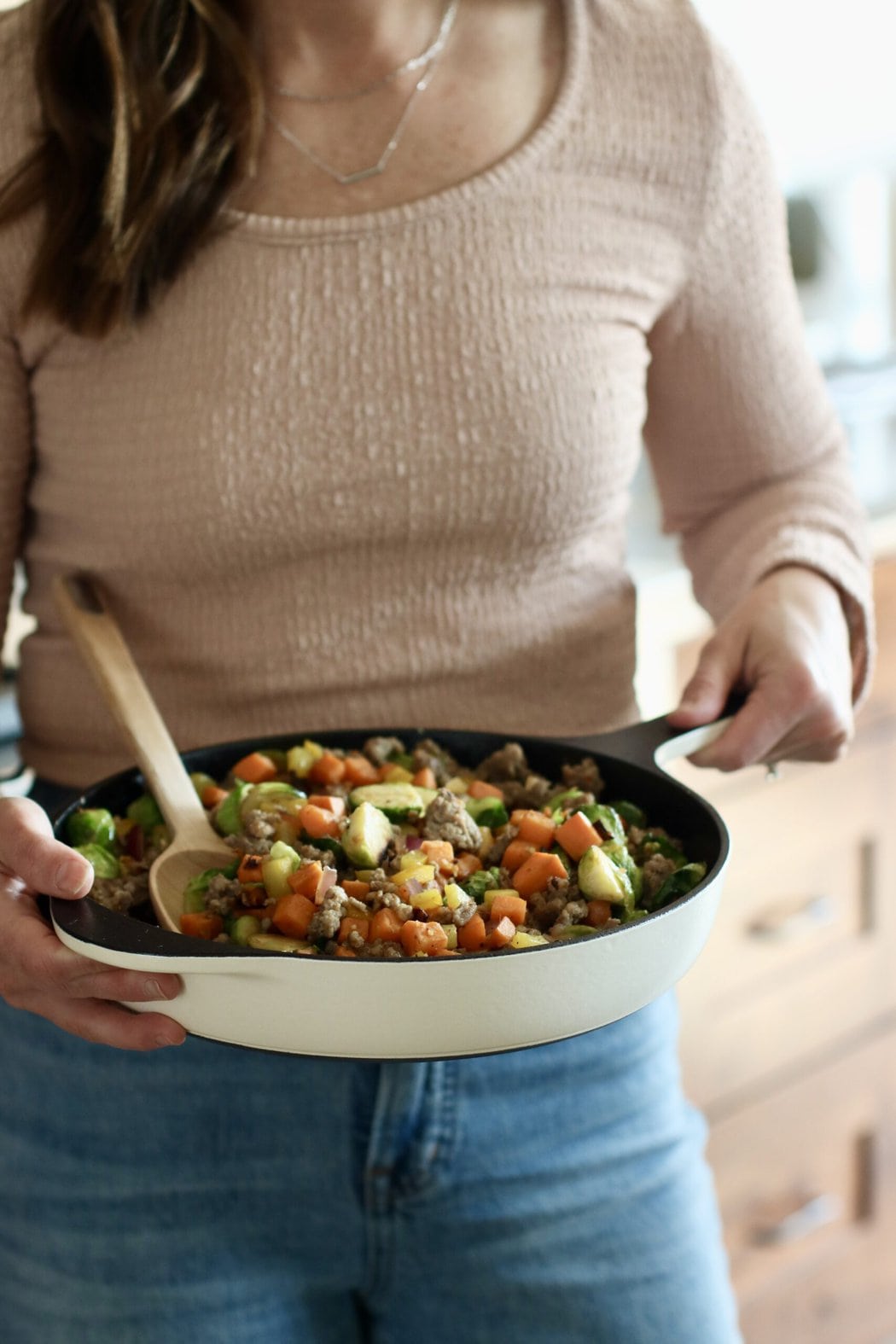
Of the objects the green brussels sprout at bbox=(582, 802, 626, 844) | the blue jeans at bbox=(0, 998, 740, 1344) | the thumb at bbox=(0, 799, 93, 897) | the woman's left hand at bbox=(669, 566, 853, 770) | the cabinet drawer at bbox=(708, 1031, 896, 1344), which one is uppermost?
the thumb at bbox=(0, 799, 93, 897)

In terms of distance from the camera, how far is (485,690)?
37.3 inches

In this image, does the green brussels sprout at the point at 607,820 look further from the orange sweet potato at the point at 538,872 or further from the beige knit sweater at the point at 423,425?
the beige knit sweater at the point at 423,425

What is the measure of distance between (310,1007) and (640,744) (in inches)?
11.3

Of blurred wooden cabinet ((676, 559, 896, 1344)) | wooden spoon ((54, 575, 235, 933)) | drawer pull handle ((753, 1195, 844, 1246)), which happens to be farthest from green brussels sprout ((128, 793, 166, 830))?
drawer pull handle ((753, 1195, 844, 1246))

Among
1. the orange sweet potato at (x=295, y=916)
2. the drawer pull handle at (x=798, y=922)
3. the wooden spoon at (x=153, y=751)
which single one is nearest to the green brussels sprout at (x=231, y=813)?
the wooden spoon at (x=153, y=751)

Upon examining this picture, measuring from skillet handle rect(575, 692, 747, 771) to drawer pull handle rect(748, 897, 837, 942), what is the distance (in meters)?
0.88

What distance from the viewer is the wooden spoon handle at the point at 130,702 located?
2.49 ft

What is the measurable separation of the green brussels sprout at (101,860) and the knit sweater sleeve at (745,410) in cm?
47

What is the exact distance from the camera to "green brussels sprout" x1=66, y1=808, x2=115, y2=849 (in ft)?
2.41

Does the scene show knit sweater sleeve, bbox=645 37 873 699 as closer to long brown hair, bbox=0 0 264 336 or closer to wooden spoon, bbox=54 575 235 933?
long brown hair, bbox=0 0 264 336

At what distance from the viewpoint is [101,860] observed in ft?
2.38

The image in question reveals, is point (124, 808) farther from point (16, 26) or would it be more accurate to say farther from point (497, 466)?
point (16, 26)

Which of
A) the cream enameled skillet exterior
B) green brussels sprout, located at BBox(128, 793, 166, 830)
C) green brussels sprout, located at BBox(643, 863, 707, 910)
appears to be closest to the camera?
the cream enameled skillet exterior

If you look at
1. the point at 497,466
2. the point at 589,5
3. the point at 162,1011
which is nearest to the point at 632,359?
the point at 497,466
